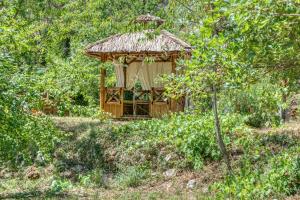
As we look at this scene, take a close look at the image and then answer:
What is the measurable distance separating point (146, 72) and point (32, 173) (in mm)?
5500

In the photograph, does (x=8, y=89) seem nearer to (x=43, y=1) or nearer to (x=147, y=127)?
(x=147, y=127)

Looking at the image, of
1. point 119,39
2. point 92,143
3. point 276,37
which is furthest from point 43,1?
point 276,37

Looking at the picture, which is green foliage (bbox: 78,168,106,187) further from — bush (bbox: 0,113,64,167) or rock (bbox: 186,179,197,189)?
bush (bbox: 0,113,64,167)

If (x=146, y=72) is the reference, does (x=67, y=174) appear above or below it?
below

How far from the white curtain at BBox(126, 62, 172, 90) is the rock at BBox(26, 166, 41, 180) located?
195 inches

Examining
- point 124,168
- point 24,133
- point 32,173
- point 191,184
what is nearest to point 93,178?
point 124,168

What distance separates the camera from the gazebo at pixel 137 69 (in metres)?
14.6

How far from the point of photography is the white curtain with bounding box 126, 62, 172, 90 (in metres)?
15.8

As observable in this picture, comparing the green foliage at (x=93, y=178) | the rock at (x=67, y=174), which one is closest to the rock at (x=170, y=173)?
the green foliage at (x=93, y=178)

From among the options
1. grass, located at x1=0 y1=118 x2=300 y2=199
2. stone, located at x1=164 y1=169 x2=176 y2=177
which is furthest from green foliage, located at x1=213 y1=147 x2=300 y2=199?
stone, located at x1=164 y1=169 x2=176 y2=177

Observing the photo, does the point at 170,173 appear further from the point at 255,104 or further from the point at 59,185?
the point at 255,104

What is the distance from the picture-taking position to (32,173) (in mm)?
12055

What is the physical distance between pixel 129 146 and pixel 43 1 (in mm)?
11872

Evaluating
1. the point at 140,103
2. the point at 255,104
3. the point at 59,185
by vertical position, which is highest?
the point at 255,104
